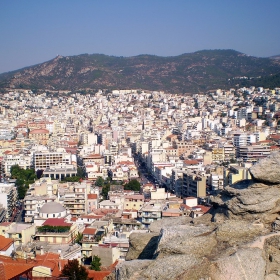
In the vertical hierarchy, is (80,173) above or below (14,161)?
below

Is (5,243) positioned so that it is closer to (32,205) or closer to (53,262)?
(53,262)

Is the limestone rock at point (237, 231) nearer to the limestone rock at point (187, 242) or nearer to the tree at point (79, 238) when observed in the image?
the limestone rock at point (187, 242)

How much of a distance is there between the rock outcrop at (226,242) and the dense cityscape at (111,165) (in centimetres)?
301

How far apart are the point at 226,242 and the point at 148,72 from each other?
12360 centimetres

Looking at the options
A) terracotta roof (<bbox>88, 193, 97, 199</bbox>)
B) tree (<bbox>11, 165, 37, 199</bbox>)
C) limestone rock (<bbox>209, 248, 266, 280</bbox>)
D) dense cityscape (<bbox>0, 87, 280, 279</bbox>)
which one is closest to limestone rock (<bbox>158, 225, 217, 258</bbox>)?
limestone rock (<bbox>209, 248, 266, 280</bbox>)

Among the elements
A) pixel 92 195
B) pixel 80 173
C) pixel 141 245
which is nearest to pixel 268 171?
pixel 141 245

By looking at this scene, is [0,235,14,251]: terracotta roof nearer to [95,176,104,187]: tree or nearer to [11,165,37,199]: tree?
[11,165,37,199]: tree

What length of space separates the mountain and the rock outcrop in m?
94.9

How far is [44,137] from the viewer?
57312 mm

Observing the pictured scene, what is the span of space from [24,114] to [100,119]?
1326cm

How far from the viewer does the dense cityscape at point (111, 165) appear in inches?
693

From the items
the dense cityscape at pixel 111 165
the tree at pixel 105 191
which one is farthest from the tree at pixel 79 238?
the tree at pixel 105 191

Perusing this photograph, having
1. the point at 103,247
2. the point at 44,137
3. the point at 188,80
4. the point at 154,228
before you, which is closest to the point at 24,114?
the point at 44,137

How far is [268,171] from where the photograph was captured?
18.7 ft
